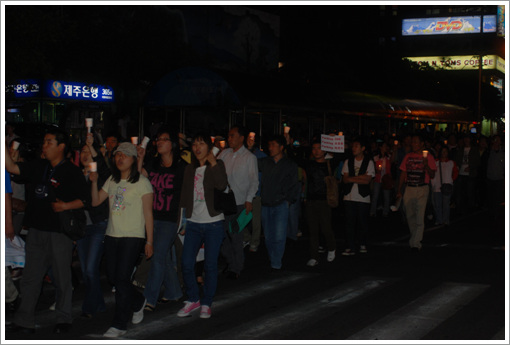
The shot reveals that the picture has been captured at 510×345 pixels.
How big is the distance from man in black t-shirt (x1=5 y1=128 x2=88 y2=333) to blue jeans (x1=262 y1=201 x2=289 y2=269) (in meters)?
4.01

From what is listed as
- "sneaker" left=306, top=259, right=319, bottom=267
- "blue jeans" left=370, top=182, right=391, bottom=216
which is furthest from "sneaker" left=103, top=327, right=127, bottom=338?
"blue jeans" left=370, top=182, right=391, bottom=216

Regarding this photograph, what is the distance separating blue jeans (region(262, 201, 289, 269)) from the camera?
10.3m

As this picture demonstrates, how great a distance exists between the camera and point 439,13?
348 ft

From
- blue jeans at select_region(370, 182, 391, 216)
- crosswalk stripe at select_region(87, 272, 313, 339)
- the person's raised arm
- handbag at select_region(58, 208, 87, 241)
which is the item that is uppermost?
the person's raised arm

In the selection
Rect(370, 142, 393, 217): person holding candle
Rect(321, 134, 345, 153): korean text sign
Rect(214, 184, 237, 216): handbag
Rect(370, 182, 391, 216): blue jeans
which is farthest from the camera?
Rect(370, 182, 391, 216): blue jeans

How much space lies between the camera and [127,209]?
266 inches

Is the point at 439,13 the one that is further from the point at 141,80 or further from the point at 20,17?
the point at 20,17

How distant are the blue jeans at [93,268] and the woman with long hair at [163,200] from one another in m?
0.48

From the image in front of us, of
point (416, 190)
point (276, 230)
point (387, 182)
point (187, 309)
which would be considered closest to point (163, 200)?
point (187, 309)

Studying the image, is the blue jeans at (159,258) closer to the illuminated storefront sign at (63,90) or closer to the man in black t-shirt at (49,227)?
the man in black t-shirt at (49,227)

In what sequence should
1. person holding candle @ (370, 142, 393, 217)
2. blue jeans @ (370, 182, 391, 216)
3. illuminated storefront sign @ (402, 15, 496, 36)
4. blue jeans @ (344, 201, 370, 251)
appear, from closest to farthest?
blue jeans @ (344, 201, 370, 251)
person holding candle @ (370, 142, 393, 217)
blue jeans @ (370, 182, 391, 216)
illuminated storefront sign @ (402, 15, 496, 36)

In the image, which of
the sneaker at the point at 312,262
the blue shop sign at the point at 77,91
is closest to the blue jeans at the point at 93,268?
the sneaker at the point at 312,262

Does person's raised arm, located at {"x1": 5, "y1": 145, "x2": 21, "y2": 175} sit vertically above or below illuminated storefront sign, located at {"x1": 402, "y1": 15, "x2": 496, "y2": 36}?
below

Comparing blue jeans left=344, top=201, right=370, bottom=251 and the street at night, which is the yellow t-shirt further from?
blue jeans left=344, top=201, right=370, bottom=251
